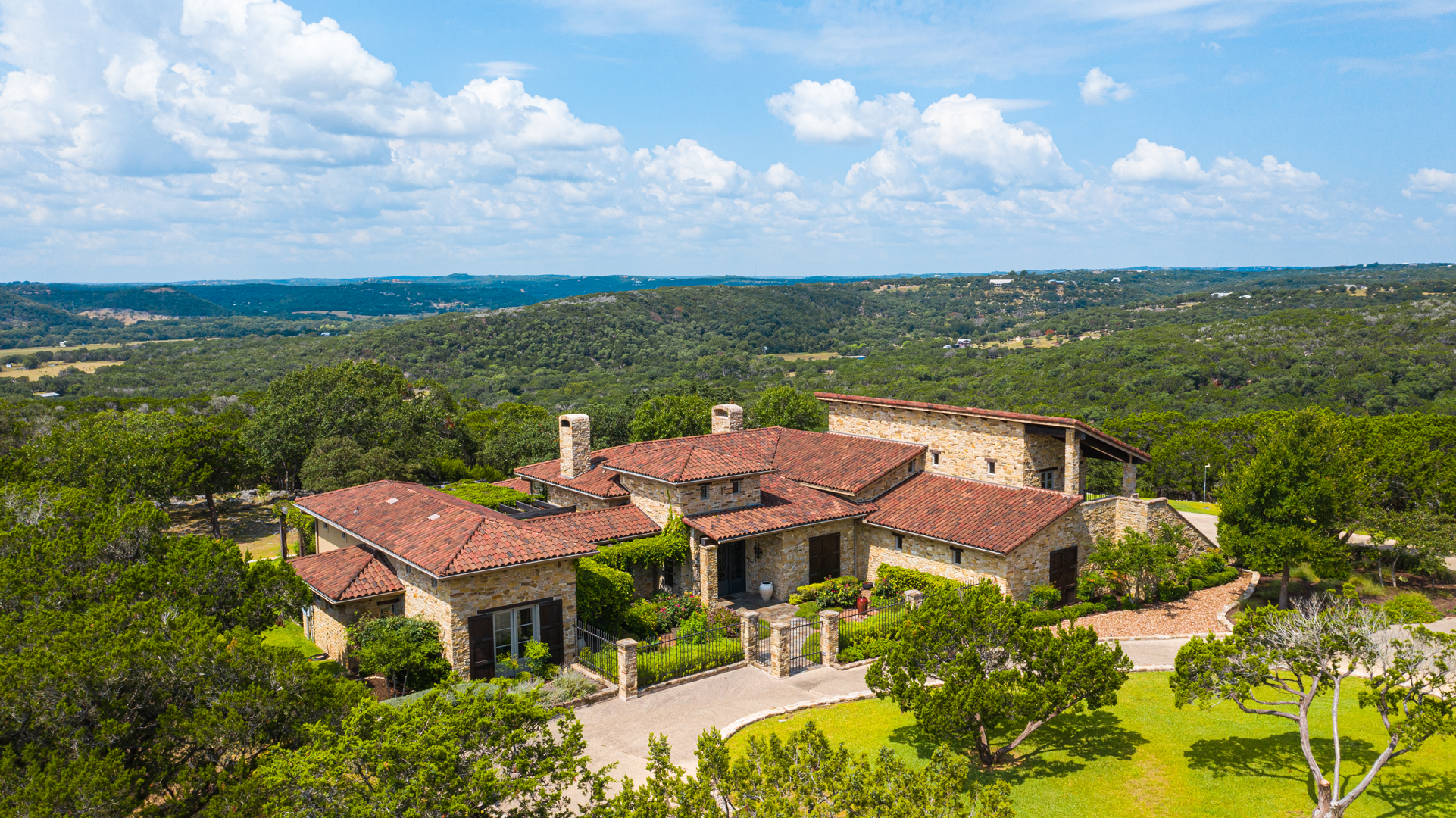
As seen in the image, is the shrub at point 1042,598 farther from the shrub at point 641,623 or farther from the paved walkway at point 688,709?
the shrub at point 641,623

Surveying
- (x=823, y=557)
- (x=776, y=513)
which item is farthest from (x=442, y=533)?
(x=823, y=557)

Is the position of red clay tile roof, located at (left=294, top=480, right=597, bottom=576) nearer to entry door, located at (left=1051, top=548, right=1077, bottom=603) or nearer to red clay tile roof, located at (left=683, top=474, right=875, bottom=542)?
red clay tile roof, located at (left=683, top=474, right=875, bottom=542)

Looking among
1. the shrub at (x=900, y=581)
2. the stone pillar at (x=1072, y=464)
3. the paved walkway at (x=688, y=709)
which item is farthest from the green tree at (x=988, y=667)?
the stone pillar at (x=1072, y=464)

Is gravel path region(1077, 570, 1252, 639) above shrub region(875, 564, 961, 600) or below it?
below

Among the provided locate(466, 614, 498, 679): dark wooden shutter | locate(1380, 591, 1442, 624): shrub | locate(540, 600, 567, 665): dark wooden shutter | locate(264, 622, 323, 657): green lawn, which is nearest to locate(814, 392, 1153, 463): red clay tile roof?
locate(1380, 591, 1442, 624): shrub

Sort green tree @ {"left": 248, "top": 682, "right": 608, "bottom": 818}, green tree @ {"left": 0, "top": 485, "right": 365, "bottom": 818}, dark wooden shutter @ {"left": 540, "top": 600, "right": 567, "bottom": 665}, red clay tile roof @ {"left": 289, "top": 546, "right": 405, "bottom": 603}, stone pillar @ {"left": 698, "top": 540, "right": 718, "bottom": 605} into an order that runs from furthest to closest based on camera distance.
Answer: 1. stone pillar @ {"left": 698, "top": 540, "right": 718, "bottom": 605}
2. red clay tile roof @ {"left": 289, "top": 546, "right": 405, "bottom": 603}
3. dark wooden shutter @ {"left": 540, "top": 600, "right": 567, "bottom": 665}
4. green tree @ {"left": 0, "top": 485, "right": 365, "bottom": 818}
5. green tree @ {"left": 248, "top": 682, "right": 608, "bottom": 818}

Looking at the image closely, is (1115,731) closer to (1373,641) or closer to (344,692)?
(1373,641)

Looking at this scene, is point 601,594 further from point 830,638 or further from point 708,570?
point 830,638

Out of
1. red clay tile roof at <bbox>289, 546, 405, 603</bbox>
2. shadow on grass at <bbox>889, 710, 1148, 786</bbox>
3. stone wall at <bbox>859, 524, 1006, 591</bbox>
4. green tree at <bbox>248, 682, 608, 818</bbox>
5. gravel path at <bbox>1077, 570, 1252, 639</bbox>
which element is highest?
green tree at <bbox>248, 682, 608, 818</bbox>
